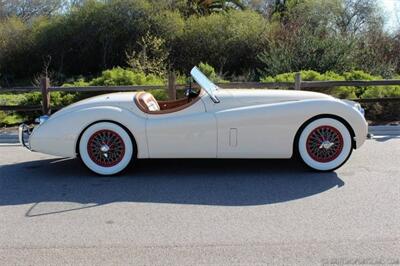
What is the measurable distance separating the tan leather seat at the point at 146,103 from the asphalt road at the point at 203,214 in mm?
727

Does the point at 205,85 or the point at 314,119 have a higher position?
the point at 205,85

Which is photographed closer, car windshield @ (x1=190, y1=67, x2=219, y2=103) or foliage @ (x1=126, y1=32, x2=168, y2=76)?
car windshield @ (x1=190, y1=67, x2=219, y2=103)

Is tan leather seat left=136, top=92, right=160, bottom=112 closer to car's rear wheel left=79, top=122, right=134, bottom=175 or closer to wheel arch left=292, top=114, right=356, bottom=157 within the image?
car's rear wheel left=79, top=122, right=134, bottom=175

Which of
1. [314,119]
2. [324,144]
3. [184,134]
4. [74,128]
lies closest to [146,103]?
[184,134]

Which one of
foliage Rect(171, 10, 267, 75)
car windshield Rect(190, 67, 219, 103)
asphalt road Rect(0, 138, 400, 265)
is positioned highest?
foliage Rect(171, 10, 267, 75)

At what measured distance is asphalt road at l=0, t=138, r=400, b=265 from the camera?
12.8 ft

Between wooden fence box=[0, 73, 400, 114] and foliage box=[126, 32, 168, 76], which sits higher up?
foliage box=[126, 32, 168, 76]

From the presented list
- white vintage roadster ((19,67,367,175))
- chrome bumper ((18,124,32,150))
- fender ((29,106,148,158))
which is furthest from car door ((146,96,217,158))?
chrome bumper ((18,124,32,150))

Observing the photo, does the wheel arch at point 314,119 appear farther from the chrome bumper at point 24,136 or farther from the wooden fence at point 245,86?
the wooden fence at point 245,86

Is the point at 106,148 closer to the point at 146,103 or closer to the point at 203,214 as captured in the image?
the point at 146,103

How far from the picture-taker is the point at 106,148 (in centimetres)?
609

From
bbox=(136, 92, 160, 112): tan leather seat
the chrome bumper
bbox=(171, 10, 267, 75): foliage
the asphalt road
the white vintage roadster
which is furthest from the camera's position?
bbox=(171, 10, 267, 75): foliage

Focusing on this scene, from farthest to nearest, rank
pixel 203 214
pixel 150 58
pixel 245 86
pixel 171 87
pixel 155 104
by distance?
pixel 150 58 → pixel 171 87 → pixel 245 86 → pixel 155 104 → pixel 203 214

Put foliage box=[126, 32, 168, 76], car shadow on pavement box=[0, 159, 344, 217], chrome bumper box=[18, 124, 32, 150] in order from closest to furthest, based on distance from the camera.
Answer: car shadow on pavement box=[0, 159, 344, 217], chrome bumper box=[18, 124, 32, 150], foliage box=[126, 32, 168, 76]
